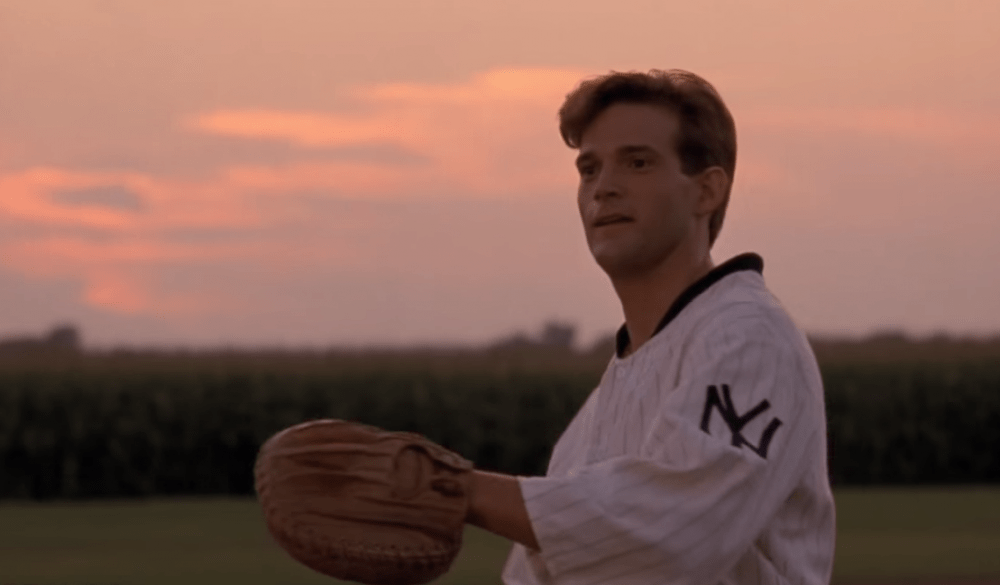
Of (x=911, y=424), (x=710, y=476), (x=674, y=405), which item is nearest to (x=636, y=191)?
(x=674, y=405)

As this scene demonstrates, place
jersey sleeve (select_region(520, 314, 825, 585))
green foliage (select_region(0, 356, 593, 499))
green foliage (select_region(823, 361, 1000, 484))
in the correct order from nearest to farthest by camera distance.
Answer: jersey sleeve (select_region(520, 314, 825, 585)) → green foliage (select_region(0, 356, 593, 499)) → green foliage (select_region(823, 361, 1000, 484))

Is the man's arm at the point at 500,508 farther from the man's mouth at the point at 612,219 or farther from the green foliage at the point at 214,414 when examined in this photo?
the green foliage at the point at 214,414

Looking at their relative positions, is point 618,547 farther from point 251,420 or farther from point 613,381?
point 251,420

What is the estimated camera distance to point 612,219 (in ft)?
9.96

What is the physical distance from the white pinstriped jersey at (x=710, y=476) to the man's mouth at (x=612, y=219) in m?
0.19

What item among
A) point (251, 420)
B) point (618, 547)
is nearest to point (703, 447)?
point (618, 547)

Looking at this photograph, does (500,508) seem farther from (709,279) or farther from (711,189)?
(711,189)

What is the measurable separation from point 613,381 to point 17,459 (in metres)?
19.7

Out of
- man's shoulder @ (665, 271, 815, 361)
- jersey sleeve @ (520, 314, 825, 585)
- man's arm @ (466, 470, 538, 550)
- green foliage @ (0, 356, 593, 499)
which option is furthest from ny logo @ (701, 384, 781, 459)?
green foliage @ (0, 356, 593, 499)

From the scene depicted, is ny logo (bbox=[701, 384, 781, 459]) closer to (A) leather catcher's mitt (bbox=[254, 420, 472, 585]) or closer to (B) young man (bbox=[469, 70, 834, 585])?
(B) young man (bbox=[469, 70, 834, 585])

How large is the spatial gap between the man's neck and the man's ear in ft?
0.29

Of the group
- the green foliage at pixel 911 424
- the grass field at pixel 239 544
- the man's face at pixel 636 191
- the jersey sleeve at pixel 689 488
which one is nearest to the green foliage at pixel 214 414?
the grass field at pixel 239 544

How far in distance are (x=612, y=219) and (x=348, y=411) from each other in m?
20.2

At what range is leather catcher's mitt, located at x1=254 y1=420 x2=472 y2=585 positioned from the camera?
2773 mm
